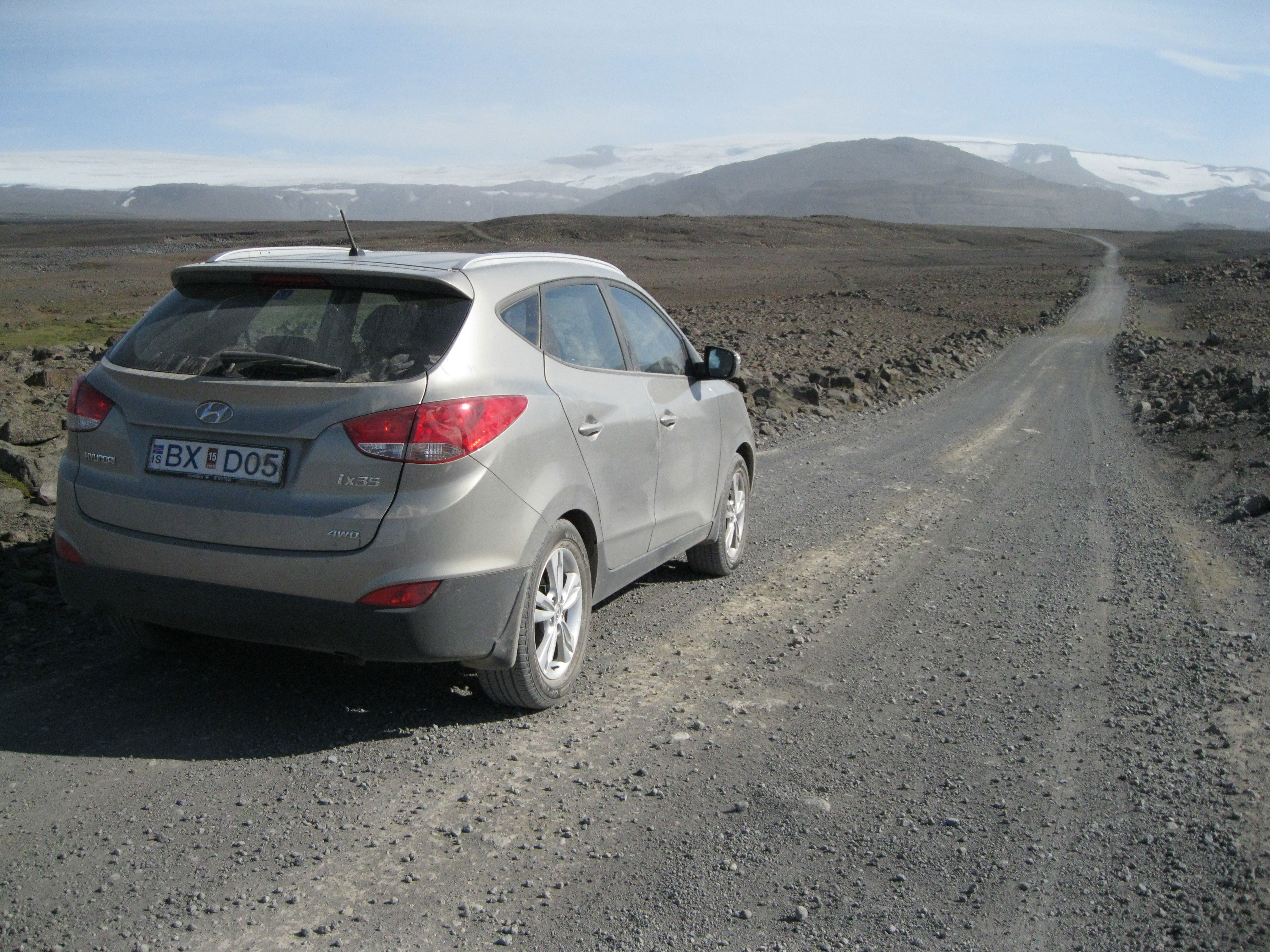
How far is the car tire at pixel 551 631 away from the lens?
13.0 ft

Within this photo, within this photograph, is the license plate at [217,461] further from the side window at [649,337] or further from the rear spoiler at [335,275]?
the side window at [649,337]

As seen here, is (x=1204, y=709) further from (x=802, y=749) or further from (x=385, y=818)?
(x=385, y=818)

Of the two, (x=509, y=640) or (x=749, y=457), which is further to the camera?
(x=749, y=457)

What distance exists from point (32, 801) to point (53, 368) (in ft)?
32.1

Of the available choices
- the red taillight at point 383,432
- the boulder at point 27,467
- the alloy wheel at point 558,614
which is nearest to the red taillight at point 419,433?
the red taillight at point 383,432

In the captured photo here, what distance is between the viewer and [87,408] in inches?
153

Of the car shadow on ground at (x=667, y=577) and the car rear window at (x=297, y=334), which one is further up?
the car rear window at (x=297, y=334)

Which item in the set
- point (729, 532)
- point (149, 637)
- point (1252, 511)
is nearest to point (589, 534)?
point (149, 637)

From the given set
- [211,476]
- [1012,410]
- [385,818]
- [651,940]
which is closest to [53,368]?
[211,476]

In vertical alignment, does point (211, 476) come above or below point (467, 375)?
below

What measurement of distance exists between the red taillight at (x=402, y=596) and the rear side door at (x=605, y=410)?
94 centimetres

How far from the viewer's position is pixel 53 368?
1179 centimetres

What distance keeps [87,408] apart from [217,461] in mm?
654

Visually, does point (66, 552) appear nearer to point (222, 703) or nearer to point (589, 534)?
point (222, 703)
